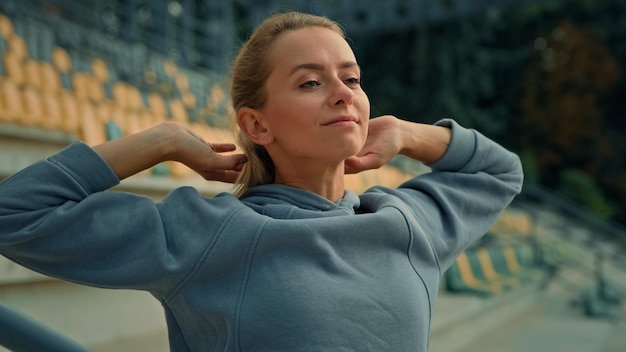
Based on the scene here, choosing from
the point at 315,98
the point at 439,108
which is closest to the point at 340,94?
the point at 315,98

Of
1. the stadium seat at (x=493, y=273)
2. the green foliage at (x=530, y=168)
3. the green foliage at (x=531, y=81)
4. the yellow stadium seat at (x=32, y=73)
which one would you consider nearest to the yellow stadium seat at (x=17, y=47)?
the yellow stadium seat at (x=32, y=73)

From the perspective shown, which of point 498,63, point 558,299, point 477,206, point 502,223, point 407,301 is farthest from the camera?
point 498,63

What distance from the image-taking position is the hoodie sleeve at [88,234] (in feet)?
3.88

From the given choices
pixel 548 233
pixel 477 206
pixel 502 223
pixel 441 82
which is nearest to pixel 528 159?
pixel 441 82

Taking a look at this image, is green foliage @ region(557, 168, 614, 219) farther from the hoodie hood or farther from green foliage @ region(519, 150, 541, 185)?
the hoodie hood

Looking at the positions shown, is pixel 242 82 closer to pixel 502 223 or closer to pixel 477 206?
pixel 477 206

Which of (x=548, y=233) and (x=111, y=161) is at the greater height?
(x=111, y=161)

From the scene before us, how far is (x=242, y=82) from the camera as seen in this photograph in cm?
141

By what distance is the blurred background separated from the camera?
4055 mm

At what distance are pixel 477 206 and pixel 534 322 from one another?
6.43 metres

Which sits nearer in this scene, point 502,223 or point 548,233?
point 502,223

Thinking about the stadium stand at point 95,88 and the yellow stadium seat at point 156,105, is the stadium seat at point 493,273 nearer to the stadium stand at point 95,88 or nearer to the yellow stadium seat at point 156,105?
the stadium stand at point 95,88

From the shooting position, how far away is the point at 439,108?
1761 centimetres

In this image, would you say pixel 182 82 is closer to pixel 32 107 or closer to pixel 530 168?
pixel 32 107
